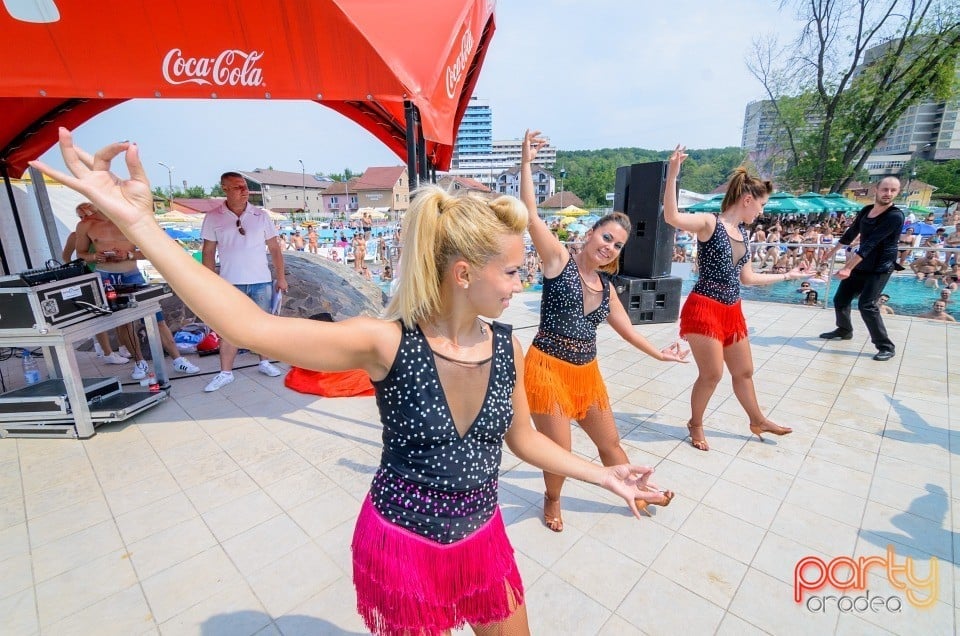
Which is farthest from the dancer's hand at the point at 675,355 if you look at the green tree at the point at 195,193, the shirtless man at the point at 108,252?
the green tree at the point at 195,193

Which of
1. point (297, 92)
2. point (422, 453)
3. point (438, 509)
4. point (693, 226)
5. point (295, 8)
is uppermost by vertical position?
point (295, 8)

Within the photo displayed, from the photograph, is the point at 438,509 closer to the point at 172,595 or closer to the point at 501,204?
the point at 501,204

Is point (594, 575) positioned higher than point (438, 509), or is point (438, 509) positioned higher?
point (438, 509)

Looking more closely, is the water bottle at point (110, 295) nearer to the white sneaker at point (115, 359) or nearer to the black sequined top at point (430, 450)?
the white sneaker at point (115, 359)

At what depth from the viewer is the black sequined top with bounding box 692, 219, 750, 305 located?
3.12 meters

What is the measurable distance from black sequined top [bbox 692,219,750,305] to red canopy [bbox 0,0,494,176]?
6.96 feet

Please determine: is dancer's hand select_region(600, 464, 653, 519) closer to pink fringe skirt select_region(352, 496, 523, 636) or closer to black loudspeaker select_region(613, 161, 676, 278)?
pink fringe skirt select_region(352, 496, 523, 636)

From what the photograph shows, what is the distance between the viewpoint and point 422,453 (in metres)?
1.18

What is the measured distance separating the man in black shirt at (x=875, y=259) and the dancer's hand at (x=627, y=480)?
5333mm

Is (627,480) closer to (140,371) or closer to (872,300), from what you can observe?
(140,371)

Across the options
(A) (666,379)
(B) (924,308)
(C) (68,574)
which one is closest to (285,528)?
(C) (68,574)

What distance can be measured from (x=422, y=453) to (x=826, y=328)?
7.66 metres

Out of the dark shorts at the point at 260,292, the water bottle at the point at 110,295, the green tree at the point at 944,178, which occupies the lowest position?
the dark shorts at the point at 260,292

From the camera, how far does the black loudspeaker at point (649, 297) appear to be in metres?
6.92
